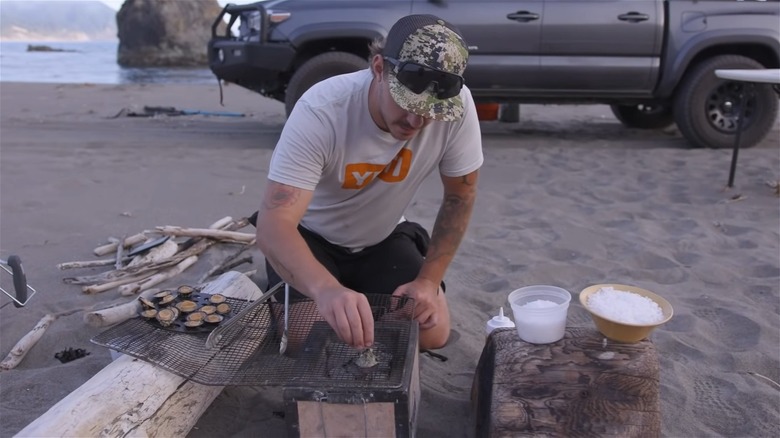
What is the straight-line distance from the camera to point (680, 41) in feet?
21.5

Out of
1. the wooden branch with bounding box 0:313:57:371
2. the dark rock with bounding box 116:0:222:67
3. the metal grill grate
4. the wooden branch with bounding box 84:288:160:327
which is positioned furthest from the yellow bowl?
the dark rock with bounding box 116:0:222:67

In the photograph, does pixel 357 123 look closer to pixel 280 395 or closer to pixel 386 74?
pixel 386 74

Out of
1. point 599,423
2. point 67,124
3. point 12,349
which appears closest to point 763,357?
point 599,423

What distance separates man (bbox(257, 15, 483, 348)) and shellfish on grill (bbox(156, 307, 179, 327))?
45 cm

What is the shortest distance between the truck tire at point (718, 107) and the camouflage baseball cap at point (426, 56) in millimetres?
5278

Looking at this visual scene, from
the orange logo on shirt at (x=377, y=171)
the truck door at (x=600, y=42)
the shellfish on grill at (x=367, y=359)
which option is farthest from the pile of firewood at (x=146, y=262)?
the truck door at (x=600, y=42)

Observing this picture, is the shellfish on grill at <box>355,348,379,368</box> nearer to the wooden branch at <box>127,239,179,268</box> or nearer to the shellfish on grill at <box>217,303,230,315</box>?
the shellfish on grill at <box>217,303,230,315</box>

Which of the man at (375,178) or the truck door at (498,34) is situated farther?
the truck door at (498,34)

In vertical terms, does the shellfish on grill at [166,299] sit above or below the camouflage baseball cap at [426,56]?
below

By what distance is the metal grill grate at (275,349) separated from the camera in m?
2.10

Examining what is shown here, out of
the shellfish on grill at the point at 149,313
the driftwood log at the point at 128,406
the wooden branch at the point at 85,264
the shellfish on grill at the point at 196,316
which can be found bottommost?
the wooden branch at the point at 85,264

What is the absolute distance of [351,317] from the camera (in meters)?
1.98

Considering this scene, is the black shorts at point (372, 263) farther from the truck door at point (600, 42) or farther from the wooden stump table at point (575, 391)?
the truck door at point (600, 42)

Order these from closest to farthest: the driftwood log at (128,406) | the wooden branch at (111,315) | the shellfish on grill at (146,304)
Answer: the driftwood log at (128,406)
the shellfish on grill at (146,304)
the wooden branch at (111,315)
